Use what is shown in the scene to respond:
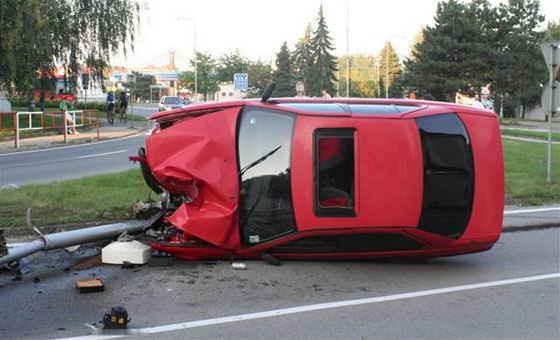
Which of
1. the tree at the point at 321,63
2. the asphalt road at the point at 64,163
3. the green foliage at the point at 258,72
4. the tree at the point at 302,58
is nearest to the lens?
the asphalt road at the point at 64,163

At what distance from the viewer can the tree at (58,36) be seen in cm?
2433

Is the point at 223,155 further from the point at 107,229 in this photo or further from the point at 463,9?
the point at 463,9

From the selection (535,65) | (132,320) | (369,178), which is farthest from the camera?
(535,65)

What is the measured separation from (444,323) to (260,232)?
224cm

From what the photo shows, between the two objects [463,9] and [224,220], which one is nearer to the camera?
[224,220]

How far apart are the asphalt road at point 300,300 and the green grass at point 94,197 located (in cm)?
157

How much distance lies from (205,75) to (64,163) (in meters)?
65.7

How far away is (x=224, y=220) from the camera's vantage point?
20.9ft

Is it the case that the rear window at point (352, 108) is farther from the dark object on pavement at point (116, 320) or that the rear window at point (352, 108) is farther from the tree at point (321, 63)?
the tree at point (321, 63)

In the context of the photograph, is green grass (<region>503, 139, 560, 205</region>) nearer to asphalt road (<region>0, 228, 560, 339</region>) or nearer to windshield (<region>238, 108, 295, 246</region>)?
asphalt road (<region>0, 228, 560, 339</region>)

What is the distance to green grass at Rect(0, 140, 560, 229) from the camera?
8.51 meters

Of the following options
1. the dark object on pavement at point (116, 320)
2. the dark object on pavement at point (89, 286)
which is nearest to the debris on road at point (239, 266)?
the dark object on pavement at point (89, 286)

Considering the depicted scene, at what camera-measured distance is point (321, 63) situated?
3728 inches

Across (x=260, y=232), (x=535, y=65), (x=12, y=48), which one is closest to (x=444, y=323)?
(x=260, y=232)
